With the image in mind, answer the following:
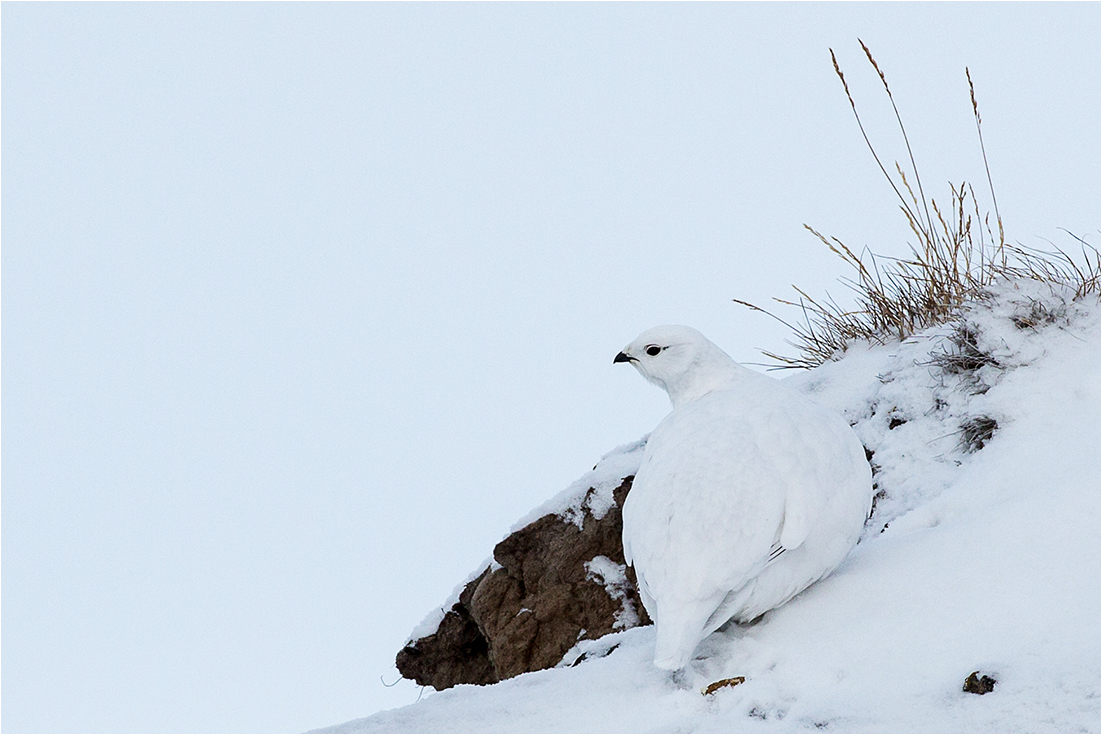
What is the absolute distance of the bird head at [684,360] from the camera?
3.52 meters

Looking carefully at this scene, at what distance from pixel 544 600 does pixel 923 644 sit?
7.02ft


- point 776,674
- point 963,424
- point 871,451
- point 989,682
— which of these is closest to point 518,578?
point 871,451

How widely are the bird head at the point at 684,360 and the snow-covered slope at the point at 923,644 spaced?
71 cm

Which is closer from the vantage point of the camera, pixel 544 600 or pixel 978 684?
pixel 978 684

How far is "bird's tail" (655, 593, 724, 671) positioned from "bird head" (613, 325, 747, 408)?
1154 millimetres

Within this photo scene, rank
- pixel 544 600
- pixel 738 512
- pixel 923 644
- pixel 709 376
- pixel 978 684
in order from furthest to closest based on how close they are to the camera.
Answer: pixel 544 600, pixel 709 376, pixel 738 512, pixel 923 644, pixel 978 684

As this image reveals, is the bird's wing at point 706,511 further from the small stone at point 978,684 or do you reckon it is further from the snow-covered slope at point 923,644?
the small stone at point 978,684

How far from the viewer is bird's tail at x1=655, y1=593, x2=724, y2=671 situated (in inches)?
93.3

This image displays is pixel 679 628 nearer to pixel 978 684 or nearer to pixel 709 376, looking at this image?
pixel 978 684

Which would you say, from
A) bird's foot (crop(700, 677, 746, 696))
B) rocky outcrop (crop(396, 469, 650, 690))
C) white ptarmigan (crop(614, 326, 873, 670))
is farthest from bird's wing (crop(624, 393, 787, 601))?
rocky outcrop (crop(396, 469, 650, 690))

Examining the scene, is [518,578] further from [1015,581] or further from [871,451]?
[1015,581]

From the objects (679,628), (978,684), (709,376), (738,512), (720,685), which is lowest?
(978,684)

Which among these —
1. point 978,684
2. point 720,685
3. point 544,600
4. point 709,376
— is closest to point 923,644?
point 978,684

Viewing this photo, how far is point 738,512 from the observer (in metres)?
2.57
